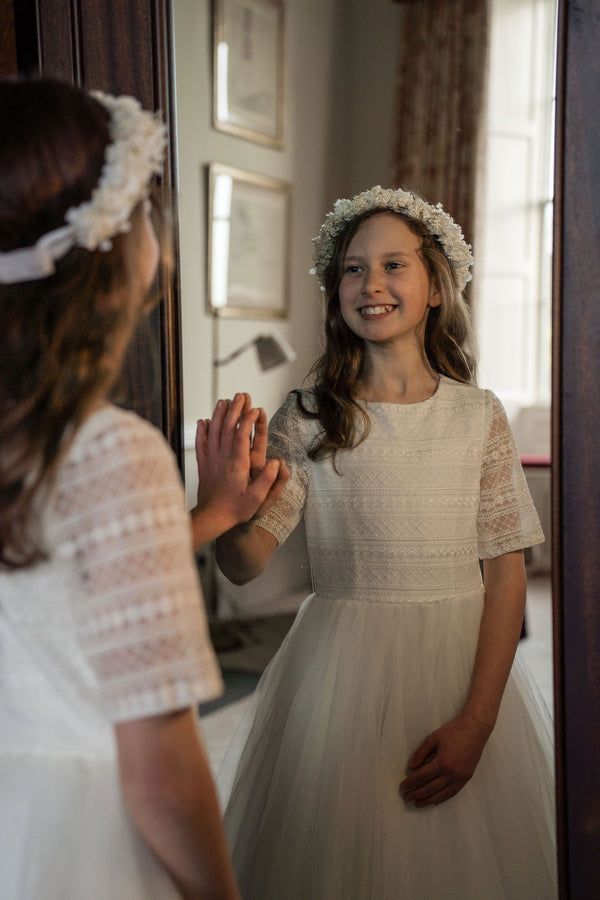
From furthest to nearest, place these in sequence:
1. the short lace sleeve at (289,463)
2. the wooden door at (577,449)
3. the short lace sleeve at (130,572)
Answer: the short lace sleeve at (289,463) < the wooden door at (577,449) < the short lace sleeve at (130,572)

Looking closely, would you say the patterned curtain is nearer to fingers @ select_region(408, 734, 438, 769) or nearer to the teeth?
the teeth

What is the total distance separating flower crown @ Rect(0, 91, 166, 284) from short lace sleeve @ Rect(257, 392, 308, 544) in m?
0.41

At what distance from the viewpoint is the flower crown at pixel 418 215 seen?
887 mm

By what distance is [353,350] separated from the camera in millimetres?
979

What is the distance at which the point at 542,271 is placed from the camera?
32.0 inches

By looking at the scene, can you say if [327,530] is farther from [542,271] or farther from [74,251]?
[74,251]

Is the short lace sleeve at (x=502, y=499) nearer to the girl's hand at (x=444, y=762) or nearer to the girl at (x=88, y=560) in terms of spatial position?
the girl's hand at (x=444, y=762)

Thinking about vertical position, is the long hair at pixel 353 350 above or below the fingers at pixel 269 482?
above

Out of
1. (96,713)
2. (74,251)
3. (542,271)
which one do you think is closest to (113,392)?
(74,251)

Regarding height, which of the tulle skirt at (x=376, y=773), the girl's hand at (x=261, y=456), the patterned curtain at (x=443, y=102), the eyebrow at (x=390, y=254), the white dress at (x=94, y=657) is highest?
the patterned curtain at (x=443, y=102)

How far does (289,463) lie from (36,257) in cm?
48

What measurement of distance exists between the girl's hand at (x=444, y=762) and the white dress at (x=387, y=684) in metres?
0.01

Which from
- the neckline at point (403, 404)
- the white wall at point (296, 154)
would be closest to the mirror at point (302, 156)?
the white wall at point (296, 154)

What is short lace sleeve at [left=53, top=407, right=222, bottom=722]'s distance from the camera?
567 mm
